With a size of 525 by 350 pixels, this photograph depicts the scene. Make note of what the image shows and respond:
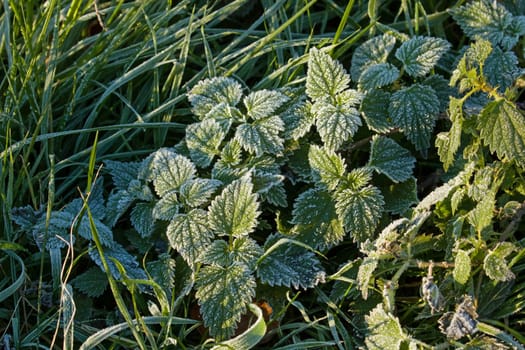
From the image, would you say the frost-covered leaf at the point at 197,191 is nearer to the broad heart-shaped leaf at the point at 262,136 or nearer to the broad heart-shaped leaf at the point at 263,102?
the broad heart-shaped leaf at the point at 262,136

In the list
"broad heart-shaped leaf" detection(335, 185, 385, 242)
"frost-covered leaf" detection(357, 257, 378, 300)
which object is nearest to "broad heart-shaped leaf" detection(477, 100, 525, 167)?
"broad heart-shaped leaf" detection(335, 185, 385, 242)

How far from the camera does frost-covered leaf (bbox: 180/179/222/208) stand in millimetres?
2016

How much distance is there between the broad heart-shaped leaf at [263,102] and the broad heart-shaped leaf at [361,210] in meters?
0.36

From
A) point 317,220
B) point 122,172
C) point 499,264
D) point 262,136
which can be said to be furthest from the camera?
point 122,172

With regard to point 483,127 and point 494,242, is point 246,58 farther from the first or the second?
point 494,242

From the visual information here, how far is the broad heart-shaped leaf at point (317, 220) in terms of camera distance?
1977mm

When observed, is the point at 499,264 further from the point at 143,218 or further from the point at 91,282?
the point at 91,282

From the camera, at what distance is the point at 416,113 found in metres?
2.08

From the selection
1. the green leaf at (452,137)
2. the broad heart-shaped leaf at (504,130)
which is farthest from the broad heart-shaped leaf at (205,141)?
the broad heart-shaped leaf at (504,130)

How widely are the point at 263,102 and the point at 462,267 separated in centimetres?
78

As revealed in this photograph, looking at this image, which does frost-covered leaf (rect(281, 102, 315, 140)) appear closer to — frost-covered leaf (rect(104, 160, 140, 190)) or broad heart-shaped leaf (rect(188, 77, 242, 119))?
broad heart-shaped leaf (rect(188, 77, 242, 119))

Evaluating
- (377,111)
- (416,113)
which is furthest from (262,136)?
(416,113)

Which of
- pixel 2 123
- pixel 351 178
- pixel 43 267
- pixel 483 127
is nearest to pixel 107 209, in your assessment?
pixel 43 267

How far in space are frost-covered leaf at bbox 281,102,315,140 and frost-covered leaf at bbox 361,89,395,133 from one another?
16 cm
